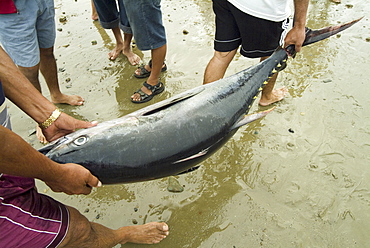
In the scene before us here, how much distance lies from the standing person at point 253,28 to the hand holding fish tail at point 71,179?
1.78 m

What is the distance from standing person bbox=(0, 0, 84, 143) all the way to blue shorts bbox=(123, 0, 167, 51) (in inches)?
33.8

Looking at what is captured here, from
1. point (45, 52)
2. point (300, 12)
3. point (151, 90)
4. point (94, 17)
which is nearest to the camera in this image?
point (300, 12)

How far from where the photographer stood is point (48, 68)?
3.07m

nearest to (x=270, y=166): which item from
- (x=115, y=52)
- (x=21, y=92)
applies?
(x=21, y=92)

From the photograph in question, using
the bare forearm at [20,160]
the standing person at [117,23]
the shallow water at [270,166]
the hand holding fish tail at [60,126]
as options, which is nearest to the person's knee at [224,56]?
the shallow water at [270,166]

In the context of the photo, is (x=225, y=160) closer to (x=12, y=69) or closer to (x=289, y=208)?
(x=289, y=208)

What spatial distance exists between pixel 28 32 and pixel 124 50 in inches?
68.1

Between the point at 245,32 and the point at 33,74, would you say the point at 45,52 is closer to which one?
the point at 33,74

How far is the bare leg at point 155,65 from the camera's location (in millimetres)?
3287

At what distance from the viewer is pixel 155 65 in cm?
339

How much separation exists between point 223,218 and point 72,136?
54.4 inches

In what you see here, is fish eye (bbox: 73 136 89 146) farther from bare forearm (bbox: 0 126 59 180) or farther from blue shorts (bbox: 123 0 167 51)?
blue shorts (bbox: 123 0 167 51)

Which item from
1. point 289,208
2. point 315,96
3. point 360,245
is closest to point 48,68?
point 289,208

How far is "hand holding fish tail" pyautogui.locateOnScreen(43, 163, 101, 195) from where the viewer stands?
1359mm
